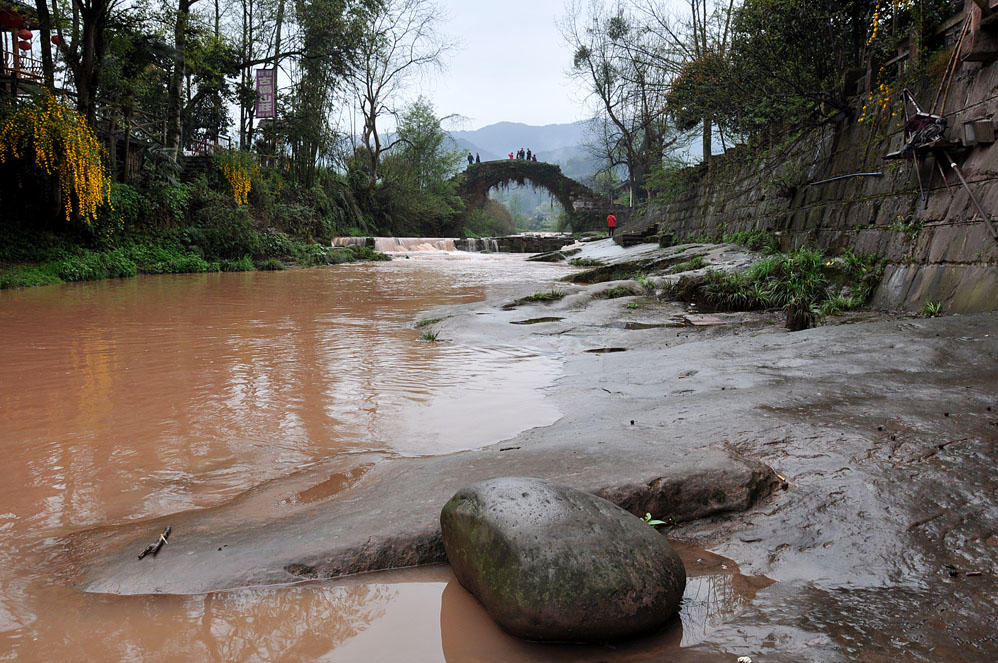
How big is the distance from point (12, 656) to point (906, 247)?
7.73m

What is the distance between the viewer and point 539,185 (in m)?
41.6

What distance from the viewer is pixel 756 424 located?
2.89 metres

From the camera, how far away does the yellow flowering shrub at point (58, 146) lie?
11.9 m

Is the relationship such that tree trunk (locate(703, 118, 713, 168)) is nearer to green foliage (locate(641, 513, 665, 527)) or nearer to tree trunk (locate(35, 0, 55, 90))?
tree trunk (locate(35, 0, 55, 90))

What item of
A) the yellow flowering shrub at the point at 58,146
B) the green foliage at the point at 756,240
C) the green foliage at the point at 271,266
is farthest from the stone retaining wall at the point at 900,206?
the yellow flowering shrub at the point at 58,146

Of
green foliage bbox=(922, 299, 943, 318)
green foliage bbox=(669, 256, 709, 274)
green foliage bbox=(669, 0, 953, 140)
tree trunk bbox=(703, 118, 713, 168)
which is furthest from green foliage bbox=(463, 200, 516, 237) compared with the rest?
green foliage bbox=(922, 299, 943, 318)

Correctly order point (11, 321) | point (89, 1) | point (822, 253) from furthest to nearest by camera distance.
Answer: point (89, 1)
point (822, 253)
point (11, 321)

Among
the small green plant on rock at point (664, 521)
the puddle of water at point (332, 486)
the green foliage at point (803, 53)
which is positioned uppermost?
the green foliage at point (803, 53)

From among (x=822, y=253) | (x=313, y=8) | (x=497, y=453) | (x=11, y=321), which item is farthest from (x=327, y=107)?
(x=497, y=453)

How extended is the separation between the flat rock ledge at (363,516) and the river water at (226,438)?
77mm

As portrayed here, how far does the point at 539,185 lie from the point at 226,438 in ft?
131

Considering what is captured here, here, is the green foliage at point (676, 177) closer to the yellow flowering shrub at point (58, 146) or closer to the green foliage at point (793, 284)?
the green foliage at point (793, 284)

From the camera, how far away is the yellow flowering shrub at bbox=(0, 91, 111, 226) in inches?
470

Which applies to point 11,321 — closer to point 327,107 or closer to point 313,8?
point 313,8
